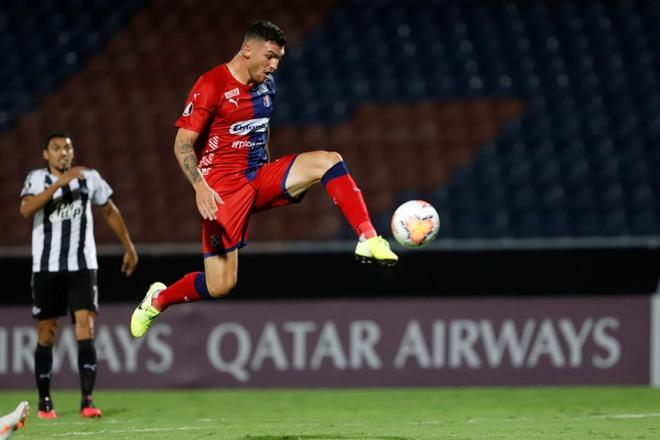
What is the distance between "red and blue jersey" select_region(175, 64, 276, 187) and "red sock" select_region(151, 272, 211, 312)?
0.52 metres

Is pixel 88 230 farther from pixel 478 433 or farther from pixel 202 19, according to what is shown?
pixel 202 19

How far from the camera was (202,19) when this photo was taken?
11.2m

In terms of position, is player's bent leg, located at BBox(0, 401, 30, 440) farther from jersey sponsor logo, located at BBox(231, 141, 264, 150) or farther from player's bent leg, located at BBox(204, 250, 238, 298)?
jersey sponsor logo, located at BBox(231, 141, 264, 150)

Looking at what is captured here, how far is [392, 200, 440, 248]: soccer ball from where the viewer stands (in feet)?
17.0

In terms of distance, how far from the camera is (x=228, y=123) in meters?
5.43

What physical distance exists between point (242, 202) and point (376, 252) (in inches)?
34.1

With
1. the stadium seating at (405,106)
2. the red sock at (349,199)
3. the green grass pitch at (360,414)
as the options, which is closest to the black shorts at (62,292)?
the green grass pitch at (360,414)

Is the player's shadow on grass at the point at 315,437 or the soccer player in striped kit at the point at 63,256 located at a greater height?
the soccer player in striped kit at the point at 63,256

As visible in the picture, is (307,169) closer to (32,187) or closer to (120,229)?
(120,229)

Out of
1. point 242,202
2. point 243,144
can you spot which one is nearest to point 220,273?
point 242,202

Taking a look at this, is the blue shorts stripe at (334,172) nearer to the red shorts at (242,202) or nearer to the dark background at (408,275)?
the red shorts at (242,202)

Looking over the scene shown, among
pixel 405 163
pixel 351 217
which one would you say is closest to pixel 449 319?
pixel 405 163

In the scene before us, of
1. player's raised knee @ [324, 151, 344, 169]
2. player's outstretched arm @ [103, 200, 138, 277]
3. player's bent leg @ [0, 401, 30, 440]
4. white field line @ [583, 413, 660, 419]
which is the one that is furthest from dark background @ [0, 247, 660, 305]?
player's bent leg @ [0, 401, 30, 440]

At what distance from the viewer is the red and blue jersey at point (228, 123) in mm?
5273
